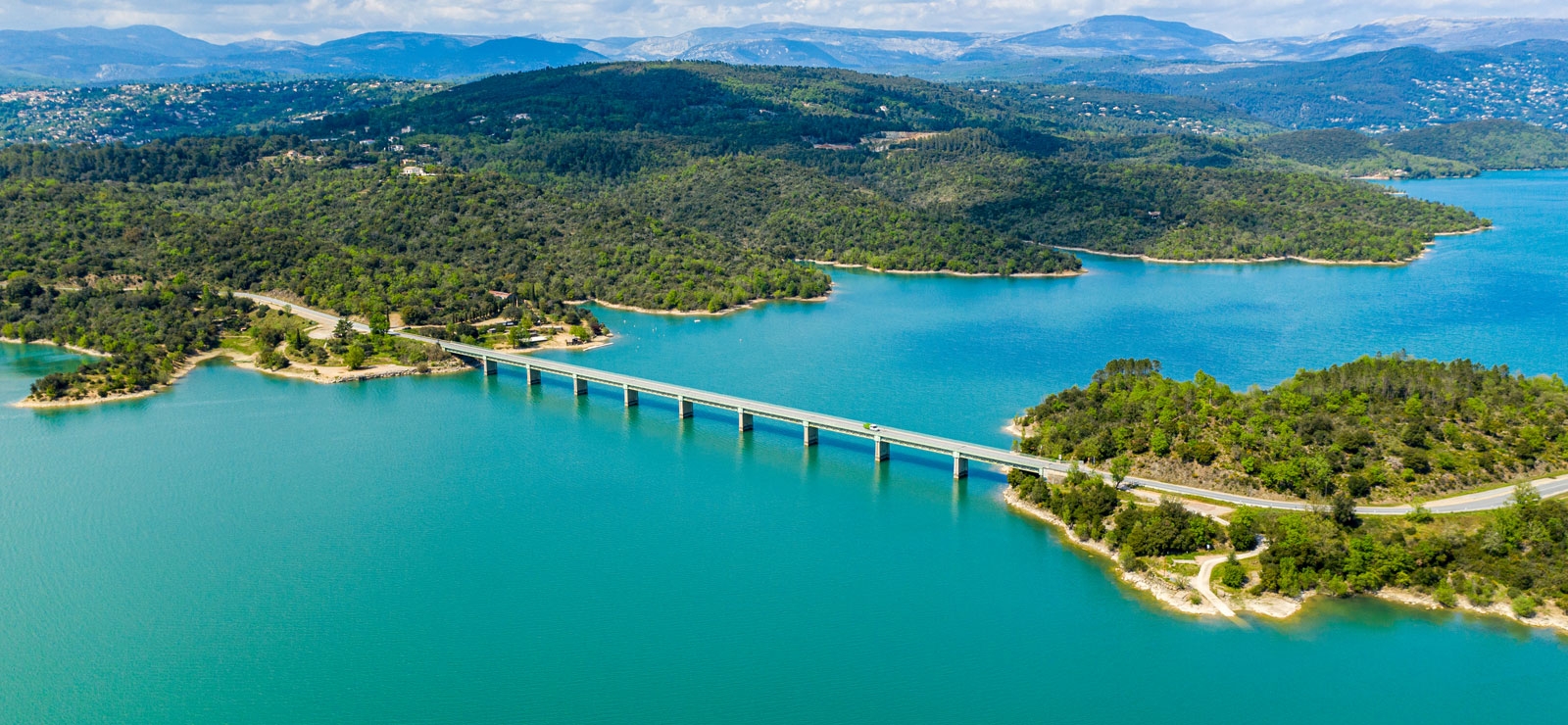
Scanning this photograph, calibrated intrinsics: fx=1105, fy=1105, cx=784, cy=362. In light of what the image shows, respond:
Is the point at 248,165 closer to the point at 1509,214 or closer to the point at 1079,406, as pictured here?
the point at 1079,406

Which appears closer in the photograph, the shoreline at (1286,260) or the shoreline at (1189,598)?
the shoreline at (1189,598)

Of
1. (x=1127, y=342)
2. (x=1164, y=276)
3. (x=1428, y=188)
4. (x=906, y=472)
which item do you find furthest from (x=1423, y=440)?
(x=1428, y=188)

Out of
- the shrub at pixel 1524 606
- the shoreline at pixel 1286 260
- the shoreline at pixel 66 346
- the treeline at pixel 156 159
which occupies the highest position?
→ the treeline at pixel 156 159

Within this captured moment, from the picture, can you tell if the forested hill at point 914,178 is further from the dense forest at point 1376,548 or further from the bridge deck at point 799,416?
the dense forest at point 1376,548

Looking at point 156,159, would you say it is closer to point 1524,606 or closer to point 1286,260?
point 1286,260

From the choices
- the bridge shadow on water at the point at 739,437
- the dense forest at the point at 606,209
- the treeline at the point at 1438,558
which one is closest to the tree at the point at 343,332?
the dense forest at the point at 606,209

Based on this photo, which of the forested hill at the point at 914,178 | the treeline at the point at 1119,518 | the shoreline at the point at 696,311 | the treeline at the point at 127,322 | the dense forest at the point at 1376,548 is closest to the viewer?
the dense forest at the point at 1376,548

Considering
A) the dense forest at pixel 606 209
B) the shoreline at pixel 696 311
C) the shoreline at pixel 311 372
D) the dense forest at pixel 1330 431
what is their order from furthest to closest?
1. the shoreline at pixel 696 311
2. the dense forest at pixel 606 209
3. the shoreline at pixel 311 372
4. the dense forest at pixel 1330 431
